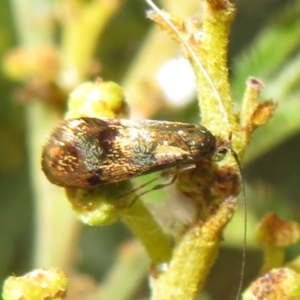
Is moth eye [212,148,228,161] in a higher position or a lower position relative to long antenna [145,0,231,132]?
lower

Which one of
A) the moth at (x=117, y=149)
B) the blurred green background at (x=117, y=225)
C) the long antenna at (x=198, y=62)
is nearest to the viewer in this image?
the long antenna at (x=198, y=62)

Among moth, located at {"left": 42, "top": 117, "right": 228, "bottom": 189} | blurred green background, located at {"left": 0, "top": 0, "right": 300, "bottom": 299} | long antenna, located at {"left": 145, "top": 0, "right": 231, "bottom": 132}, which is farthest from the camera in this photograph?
blurred green background, located at {"left": 0, "top": 0, "right": 300, "bottom": 299}

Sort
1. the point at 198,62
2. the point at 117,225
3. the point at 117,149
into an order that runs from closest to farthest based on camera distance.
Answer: the point at 198,62, the point at 117,149, the point at 117,225

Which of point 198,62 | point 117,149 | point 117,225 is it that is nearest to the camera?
point 198,62

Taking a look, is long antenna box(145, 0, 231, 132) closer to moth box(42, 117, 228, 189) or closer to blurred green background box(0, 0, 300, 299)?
moth box(42, 117, 228, 189)

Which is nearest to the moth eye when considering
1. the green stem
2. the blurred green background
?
the green stem

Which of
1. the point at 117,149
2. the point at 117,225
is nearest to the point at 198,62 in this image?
the point at 117,149

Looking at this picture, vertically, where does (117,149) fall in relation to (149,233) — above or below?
above

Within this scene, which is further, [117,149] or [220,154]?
[117,149]

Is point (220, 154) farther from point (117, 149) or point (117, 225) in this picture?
point (117, 225)

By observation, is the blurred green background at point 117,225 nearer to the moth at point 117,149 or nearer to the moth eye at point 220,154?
the moth at point 117,149

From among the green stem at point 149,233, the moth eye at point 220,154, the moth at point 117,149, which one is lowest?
the green stem at point 149,233

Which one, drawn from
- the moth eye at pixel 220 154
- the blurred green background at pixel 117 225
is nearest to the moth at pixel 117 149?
the moth eye at pixel 220 154
